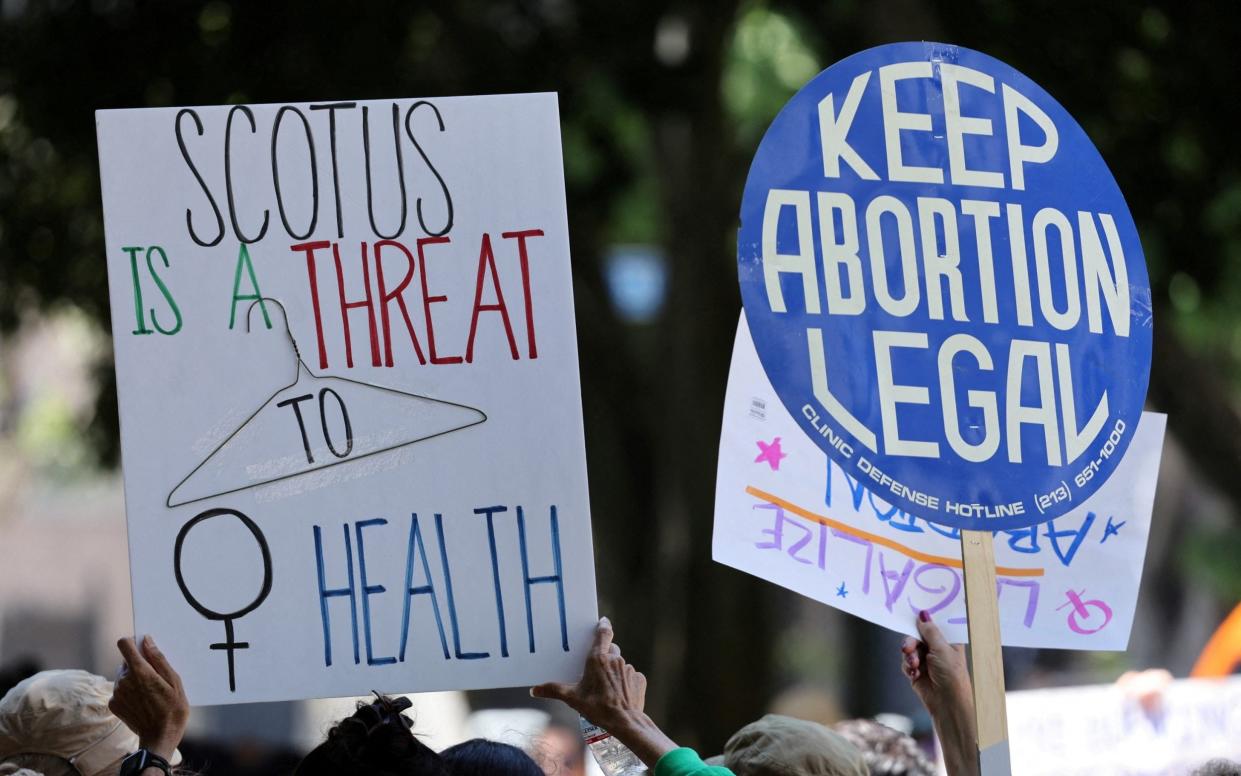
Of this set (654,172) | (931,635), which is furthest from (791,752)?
(654,172)

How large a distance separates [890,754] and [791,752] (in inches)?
32.6

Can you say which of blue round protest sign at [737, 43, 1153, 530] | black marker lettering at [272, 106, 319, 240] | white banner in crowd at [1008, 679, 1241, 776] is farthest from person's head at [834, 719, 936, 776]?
black marker lettering at [272, 106, 319, 240]

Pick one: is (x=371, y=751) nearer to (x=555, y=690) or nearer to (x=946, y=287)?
(x=555, y=690)

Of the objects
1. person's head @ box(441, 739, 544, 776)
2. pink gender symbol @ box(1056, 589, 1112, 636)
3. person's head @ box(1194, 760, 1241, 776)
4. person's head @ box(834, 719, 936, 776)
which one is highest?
pink gender symbol @ box(1056, 589, 1112, 636)

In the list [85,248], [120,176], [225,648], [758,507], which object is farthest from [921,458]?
[85,248]

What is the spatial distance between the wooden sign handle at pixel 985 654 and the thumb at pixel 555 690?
53 centimetres

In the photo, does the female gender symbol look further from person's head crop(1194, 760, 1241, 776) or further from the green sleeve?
person's head crop(1194, 760, 1241, 776)

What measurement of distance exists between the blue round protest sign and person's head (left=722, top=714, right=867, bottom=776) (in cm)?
41

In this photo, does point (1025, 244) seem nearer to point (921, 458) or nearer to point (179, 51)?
point (921, 458)

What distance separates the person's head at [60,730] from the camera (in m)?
2.26

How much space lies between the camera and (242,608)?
2105 millimetres

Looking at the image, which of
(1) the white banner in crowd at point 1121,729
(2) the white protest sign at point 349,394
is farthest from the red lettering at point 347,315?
(1) the white banner in crowd at point 1121,729

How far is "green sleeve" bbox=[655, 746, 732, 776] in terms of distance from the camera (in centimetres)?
186

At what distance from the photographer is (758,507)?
250cm
